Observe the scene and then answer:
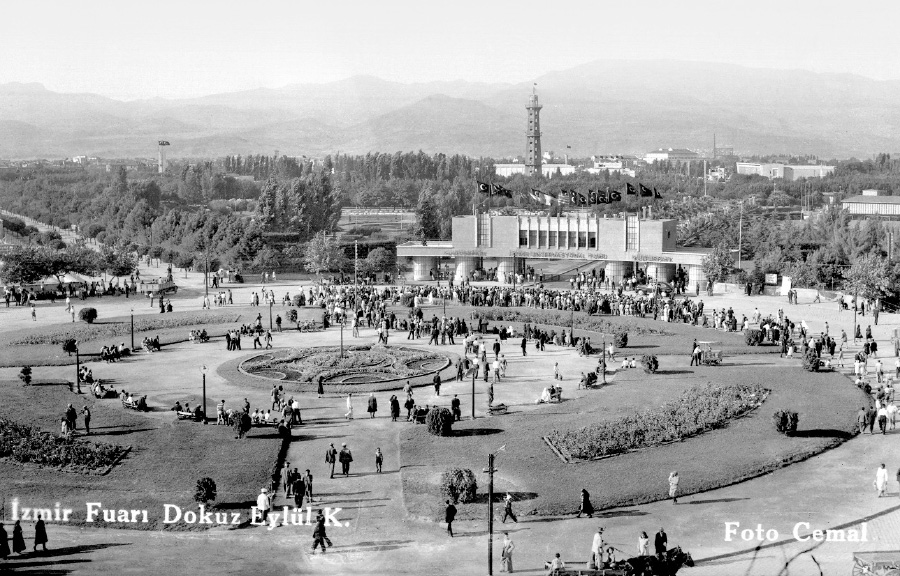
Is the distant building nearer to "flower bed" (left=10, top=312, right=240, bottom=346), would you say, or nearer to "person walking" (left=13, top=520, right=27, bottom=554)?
"flower bed" (left=10, top=312, right=240, bottom=346)

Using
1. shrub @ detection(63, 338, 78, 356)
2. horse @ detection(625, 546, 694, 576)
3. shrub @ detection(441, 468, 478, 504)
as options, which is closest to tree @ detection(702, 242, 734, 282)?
shrub @ detection(63, 338, 78, 356)

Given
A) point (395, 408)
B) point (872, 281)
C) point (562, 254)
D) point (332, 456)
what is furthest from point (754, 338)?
point (562, 254)

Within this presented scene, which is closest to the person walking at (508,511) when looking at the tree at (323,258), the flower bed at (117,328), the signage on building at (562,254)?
the flower bed at (117,328)

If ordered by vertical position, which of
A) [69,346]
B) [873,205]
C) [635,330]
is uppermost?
[873,205]

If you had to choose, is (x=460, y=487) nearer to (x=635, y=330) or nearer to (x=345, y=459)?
(x=345, y=459)

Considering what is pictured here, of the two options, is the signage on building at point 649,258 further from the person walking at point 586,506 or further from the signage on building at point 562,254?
the person walking at point 586,506

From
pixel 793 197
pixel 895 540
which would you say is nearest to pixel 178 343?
pixel 895 540
